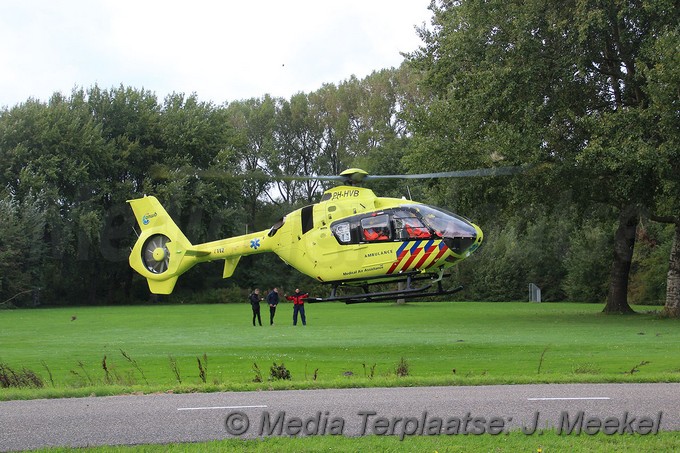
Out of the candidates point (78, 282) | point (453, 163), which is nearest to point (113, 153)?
point (78, 282)

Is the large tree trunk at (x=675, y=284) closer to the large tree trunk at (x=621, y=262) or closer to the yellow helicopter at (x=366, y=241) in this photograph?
the large tree trunk at (x=621, y=262)

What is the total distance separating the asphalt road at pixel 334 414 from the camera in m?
13.1

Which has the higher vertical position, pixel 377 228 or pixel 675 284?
pixel 377 228

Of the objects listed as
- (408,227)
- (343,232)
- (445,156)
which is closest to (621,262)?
(445,156)

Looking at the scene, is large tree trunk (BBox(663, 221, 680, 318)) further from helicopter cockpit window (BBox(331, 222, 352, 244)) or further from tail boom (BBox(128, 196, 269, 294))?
tail boom (BBox(128, 196, 269, 294))

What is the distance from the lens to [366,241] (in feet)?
75.4

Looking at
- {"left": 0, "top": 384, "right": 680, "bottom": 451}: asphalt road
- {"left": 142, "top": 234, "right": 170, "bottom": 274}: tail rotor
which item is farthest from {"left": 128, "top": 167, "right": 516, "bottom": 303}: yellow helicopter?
{"left": 0, "top": 384, "right": 680, "bottom": 451}: asphalt road

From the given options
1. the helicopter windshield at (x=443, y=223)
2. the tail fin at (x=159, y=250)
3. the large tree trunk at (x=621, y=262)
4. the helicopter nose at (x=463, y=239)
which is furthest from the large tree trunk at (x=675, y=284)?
the tail fin at (x=159, y=250)

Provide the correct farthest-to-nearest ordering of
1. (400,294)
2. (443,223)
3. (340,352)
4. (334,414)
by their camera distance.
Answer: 1. (340,352)
2. (443,223)
3. (400,294)
4. (334,414)

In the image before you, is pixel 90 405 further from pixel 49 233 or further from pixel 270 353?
pixel 49 233

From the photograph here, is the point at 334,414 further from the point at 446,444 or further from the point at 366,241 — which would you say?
the point at 366,241

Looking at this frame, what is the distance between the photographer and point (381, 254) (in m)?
22.8

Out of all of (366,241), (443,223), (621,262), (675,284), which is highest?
(443,223)

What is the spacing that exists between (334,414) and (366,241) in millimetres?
8866
